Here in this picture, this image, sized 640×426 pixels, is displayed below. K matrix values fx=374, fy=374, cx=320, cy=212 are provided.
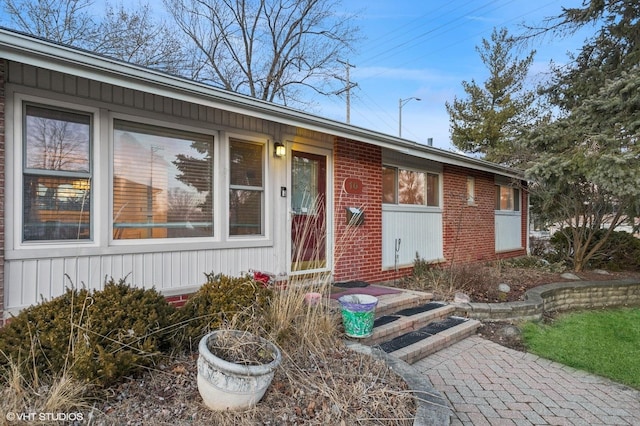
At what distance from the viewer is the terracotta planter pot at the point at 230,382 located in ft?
7.25

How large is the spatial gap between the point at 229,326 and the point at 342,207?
134 inches

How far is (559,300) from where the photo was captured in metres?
6.81

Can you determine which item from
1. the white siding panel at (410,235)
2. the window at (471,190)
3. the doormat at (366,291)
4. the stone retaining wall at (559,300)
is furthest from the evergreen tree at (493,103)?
the doormat at (366,291)

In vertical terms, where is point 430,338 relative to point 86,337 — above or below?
below

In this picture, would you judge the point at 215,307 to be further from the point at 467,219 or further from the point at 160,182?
the point at 467,219

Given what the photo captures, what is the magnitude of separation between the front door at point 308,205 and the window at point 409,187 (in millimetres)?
1461

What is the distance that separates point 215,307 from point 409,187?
5140 millimetres

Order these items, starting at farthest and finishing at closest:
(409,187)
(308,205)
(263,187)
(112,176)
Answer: (409,187) < (308,205) < (263,187) < (112,176)

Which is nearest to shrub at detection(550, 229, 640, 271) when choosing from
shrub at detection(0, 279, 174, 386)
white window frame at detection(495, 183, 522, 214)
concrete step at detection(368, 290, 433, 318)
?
white window frame at detection(495, 183, 522, 214)

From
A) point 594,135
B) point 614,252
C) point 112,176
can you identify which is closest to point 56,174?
point 112,176

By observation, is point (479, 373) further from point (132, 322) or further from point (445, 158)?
point (445, 158)

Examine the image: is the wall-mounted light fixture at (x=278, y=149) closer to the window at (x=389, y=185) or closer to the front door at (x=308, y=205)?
the front door at (x=308, y=205)

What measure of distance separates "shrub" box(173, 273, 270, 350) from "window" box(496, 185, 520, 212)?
8637mm

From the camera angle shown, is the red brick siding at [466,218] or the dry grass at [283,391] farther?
the red brick siding at [466,218]
